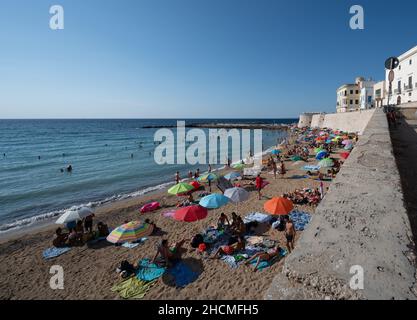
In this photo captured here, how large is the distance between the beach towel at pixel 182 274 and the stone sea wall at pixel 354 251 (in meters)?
4.86

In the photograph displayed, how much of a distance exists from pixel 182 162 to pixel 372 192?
25727 mm

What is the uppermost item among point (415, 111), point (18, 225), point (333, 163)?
point (415, 111)

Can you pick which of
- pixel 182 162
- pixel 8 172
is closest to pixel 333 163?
pixel 182 162

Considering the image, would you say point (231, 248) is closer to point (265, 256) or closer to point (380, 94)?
point (265, 256)

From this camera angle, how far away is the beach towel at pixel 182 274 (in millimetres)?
6442

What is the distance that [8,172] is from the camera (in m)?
24.1

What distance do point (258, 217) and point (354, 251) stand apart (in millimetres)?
7945

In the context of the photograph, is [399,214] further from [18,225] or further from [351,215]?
[18,225]

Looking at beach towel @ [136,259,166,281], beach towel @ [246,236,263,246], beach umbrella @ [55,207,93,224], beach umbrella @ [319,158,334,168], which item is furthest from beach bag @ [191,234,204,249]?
beach umbrella @ [319,158,334,168]

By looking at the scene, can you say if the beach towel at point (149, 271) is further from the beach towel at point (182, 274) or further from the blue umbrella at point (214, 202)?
the blue umbrella at point (214, 202)

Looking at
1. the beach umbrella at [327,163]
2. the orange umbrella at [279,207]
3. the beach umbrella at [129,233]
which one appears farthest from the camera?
the beach umbrella at [327,163]

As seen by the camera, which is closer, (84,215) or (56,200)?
(84,215)

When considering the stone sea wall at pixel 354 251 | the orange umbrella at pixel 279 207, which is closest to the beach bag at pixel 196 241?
the orange umbrella at pixel 279 207

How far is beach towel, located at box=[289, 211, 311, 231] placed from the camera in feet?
28.6
